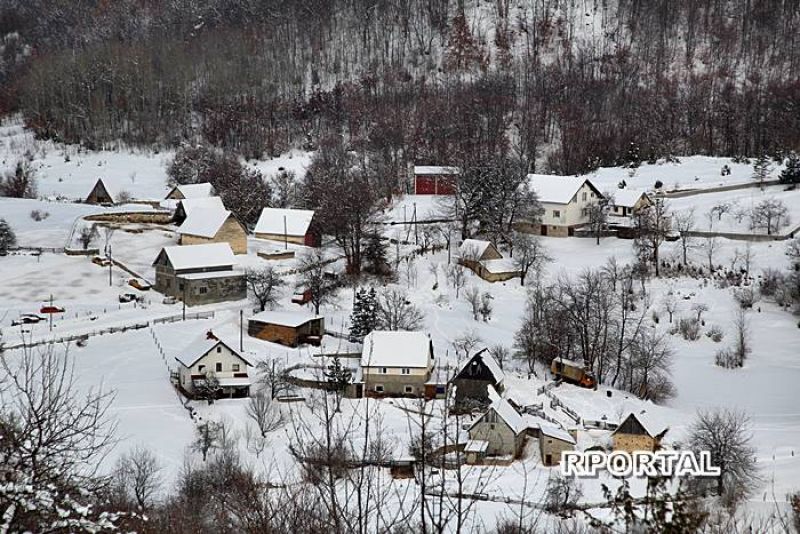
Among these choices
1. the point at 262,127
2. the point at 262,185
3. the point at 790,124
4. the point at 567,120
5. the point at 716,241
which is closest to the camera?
the point at 716,241

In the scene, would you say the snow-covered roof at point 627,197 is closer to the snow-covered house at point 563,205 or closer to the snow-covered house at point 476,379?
the snow-covered house at point 563,205

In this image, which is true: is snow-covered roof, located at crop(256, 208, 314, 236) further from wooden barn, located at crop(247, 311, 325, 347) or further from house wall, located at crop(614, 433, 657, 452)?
house wall, located at crop(614, 433, 657, 452)

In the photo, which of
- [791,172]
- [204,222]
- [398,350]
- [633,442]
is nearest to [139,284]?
[204,222]

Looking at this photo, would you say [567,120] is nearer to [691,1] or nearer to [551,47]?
[551,47]

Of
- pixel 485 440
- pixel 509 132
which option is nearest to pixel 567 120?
pixel 509 132

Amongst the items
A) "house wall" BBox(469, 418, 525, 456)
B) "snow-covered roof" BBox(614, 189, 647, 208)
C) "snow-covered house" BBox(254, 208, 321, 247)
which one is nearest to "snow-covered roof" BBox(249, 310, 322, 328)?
"house wall" BBox(469, 418, 525, 456)

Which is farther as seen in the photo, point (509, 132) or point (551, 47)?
point (551, 47)
